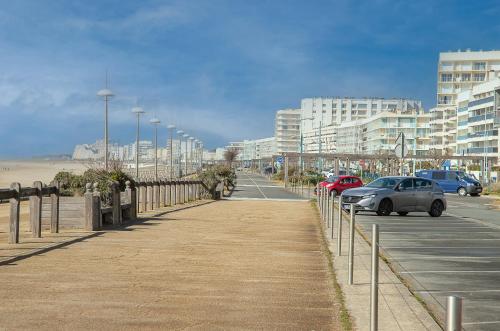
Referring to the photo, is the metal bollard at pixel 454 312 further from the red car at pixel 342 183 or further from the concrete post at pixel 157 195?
the red car at pixel 342 183

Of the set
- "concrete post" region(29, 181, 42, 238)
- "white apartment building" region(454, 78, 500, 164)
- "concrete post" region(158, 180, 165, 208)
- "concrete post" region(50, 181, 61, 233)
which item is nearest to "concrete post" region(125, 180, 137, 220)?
"concrete post" region(50, 181, 61, 233)

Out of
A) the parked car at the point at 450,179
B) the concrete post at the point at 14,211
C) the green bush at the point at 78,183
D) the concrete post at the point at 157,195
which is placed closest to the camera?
the concrete post at the point at 14,211

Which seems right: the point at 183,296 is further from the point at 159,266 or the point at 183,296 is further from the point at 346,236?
the point at 346,236

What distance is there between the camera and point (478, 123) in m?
110

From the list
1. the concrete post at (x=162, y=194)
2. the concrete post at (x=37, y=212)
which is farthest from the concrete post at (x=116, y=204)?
the concrete post at (x=162, y=194)

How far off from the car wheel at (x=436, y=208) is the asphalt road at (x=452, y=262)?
432 cm

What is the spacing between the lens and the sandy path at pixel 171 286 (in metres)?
6.93

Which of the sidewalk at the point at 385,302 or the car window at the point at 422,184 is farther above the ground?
the car window at the point at 422,184

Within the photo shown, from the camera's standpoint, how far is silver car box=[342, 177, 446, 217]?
26.5 m

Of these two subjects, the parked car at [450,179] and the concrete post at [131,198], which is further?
the parked car at [450,179]

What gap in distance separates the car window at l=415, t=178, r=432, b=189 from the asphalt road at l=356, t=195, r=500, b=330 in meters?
4.61

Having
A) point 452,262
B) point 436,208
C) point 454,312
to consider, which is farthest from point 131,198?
point 454,312

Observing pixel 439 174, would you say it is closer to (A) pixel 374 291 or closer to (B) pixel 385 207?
(B) pixel 385 207

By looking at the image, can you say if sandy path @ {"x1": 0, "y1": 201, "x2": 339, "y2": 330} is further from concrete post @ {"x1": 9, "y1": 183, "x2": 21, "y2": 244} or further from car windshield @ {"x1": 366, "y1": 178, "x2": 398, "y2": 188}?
car windshield @ {"x1": 366, "y1": 178, "x2": 398, "y2": 188}
